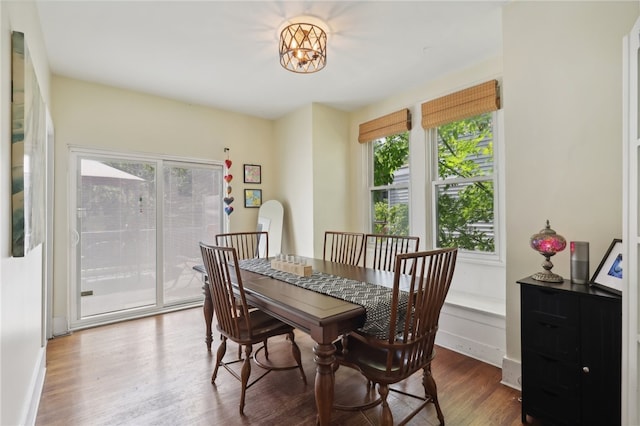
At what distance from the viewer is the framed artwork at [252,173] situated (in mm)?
4305

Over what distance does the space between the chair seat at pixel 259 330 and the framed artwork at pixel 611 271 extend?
179cm

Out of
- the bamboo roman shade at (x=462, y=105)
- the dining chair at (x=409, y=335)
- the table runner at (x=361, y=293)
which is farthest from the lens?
the bamboo roman shade at (x=462, y=105)

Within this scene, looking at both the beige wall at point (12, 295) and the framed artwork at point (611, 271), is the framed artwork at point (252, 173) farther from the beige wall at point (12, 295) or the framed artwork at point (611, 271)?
the framed artwork at point (611, 271)

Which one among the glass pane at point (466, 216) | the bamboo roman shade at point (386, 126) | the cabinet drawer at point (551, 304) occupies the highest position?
the bamboo roman shade at point (386, 126)

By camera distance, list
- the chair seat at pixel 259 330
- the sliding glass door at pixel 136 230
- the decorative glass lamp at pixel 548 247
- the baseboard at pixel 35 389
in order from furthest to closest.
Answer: the sliding glass door at pixel 136 230
the chair seat at pixel 259 330
the decorative glass lamp at pixel 548 247
the baseboard at pixel 35 389

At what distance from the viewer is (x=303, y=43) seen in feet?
7.12

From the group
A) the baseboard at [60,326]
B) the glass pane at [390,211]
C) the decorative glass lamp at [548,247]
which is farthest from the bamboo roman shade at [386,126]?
the baseboard at [60,326]

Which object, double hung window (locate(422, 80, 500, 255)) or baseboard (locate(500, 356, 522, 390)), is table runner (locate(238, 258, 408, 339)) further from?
double hung window (locate(422, 80, 500, 255))

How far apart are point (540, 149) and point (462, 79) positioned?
130cm

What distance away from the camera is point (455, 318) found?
2732mm

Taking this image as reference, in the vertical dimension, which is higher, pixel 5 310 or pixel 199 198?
pixel 199 198

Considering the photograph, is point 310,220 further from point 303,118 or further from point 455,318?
point 455,318

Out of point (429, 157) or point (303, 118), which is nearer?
point (429, 157)

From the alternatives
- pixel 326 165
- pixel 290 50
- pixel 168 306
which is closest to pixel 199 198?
pixel 168 306
